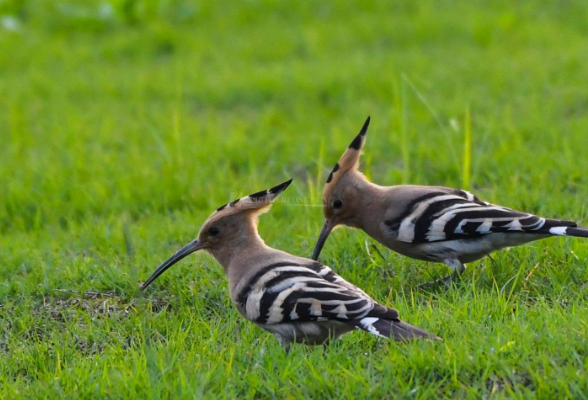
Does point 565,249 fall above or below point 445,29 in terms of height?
below

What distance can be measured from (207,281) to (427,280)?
1.03m

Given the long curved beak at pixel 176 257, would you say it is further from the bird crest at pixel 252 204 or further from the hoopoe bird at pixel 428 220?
the hoopoe bird at pixel 428 220

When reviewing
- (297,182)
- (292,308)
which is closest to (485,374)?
(292,308)

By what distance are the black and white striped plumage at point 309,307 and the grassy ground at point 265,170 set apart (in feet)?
0.29

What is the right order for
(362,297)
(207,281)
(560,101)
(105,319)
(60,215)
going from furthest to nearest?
(560,101), (60,215), (207,281), (105,319), (362,297)

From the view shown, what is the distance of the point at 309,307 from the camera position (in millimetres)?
3293

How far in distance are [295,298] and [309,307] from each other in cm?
7

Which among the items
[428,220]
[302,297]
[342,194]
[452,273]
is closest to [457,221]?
[428,220]

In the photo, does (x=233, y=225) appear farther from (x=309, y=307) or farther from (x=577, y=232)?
(x=577, y=232)

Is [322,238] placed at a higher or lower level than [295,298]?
lower

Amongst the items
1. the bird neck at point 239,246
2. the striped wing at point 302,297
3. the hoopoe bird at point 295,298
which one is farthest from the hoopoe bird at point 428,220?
the striped wing at point 302,297

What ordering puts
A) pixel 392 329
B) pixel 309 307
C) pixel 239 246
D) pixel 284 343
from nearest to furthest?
pixel 392 329, pixel 309 307, pixel 284 343, pixel 239 246

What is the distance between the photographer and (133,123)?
24.7ft

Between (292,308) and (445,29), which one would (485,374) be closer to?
(292,308)
